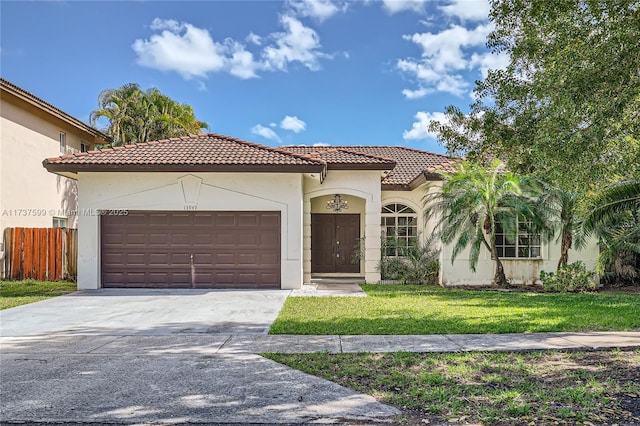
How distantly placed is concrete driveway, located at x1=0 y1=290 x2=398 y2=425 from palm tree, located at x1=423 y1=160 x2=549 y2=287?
7.31 metres

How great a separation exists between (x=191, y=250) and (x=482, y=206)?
9.22 m

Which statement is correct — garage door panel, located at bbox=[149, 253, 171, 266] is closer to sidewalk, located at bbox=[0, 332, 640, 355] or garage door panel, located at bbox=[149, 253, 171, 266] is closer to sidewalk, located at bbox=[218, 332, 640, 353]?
sidewalk, located at bbox=[0, 332, 640, 355]

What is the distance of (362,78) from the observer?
19.3m

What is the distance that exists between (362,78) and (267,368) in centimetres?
1528

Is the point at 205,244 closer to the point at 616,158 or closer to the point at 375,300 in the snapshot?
the point at 375,300

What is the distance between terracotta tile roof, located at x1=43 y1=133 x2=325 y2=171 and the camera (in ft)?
47.5

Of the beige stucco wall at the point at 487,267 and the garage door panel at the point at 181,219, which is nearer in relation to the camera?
the garage door panel at the point at 181,219

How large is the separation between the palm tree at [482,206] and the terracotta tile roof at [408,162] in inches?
46.4

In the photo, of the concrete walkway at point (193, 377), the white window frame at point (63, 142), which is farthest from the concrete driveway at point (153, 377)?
the white window frame at point (63, 142)

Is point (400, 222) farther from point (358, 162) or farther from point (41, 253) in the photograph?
point (41, 253)

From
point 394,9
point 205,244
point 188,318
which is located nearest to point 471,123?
point 394,9

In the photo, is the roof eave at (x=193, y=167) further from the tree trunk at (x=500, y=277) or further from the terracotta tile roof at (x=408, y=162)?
the tree trunk at (x=500, y=277)

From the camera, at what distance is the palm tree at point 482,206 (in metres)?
14.6

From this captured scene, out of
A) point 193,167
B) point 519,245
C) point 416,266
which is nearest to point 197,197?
point 193,167
